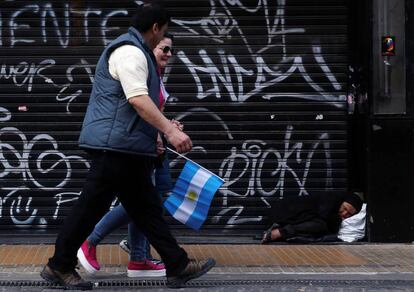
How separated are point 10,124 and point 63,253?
9.50 ft

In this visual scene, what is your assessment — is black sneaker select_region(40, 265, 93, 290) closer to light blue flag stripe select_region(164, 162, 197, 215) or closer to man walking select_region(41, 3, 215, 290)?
man walking select_region(41, 3, 215, 290)

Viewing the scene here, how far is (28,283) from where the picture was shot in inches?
246

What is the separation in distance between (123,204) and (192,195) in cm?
62

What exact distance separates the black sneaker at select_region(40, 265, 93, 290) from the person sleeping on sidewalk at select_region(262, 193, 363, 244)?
268cm

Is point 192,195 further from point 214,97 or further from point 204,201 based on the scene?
point 214,97

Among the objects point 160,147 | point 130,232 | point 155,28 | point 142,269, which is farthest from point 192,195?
point 155,28

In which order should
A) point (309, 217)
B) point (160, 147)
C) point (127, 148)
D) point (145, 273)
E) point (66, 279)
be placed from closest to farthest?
point (127, 148), point (66, 279), point (160, 147), point (145, 273), point (309, 217)

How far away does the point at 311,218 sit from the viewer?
8.17 metres

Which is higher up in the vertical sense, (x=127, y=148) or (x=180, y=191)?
(x=127, y=148)

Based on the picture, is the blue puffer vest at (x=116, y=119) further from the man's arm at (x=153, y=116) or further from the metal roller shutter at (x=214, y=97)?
the metal roller shutter at (x=214, y=97)

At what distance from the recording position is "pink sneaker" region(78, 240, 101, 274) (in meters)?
6.42

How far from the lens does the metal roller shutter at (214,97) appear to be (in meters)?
8.39

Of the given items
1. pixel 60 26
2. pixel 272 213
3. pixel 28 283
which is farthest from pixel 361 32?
pixel 28 283

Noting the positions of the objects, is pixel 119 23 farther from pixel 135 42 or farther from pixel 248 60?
pixel 135 42
